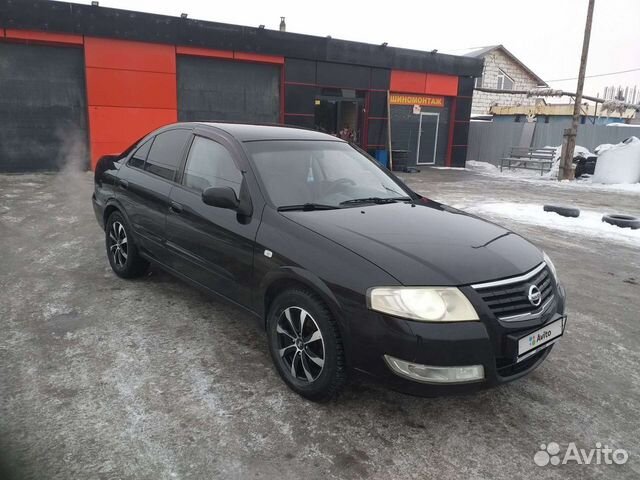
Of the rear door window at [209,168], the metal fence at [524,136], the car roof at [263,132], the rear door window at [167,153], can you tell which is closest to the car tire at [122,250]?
the rear door window at [167,153]

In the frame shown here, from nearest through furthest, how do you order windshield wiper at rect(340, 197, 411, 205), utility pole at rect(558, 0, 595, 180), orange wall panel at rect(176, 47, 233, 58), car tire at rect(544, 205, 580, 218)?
windshield wiper at rect(340, 197, 411, 205) < car tire at rect(544, 205, 580, 218) < orange wall panel at rect(176, 47, 233, 58) < utility pole at rect(558, 0, 595, 180)

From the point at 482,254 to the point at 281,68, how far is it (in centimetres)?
1453

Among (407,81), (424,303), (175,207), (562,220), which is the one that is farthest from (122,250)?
(407,81)

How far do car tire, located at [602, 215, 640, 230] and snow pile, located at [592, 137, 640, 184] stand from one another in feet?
26.9

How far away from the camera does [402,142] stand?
1994 cm

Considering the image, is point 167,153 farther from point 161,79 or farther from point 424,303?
point 161,79

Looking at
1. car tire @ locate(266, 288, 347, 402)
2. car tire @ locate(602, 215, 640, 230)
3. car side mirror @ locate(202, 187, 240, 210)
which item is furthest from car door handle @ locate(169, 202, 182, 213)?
car tire @ locate(602, 215, 640, 230)

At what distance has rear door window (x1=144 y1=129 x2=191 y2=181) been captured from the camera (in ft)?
14.2

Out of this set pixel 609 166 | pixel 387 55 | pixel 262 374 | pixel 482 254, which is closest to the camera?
pixel 482 254

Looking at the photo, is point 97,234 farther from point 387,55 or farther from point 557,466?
point 387,55

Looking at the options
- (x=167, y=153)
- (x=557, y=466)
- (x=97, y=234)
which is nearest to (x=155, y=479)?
(x=557, y=466)

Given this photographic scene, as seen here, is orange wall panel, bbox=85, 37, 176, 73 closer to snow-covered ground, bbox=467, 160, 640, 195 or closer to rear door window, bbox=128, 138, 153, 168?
rear door window, bbox=128, 138, 153, 168

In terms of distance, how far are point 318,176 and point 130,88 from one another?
40.3ft

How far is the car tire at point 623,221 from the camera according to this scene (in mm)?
8492
